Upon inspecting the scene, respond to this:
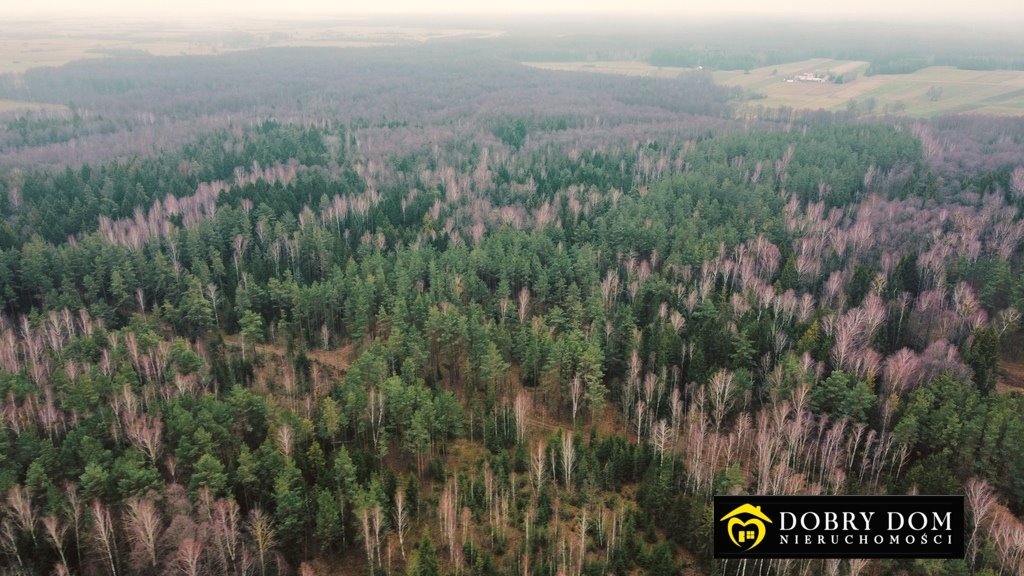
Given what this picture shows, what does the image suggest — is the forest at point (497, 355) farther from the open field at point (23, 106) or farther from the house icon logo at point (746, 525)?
the open field at point (23, 106)

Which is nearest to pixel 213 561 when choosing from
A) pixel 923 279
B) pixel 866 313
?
pixel 866 313

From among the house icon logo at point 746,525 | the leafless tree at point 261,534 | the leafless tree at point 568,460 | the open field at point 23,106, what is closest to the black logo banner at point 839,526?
the house icon logo at point 746,525

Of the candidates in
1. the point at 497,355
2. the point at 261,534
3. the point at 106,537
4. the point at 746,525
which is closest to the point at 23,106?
the point at 497,355

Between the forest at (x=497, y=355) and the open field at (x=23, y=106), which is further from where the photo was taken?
the open field at (x=23, y=106)

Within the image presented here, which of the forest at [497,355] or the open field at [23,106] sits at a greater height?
the open field at [23,106]

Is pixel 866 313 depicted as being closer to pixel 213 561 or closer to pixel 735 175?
pixel 735 175

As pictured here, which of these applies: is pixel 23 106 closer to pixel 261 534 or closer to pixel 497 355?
pixel 497 355

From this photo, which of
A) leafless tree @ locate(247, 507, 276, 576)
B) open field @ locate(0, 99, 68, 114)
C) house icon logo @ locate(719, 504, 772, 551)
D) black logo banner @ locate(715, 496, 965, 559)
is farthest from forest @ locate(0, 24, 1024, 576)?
open field @ locate(0, 99, 68, 114)
